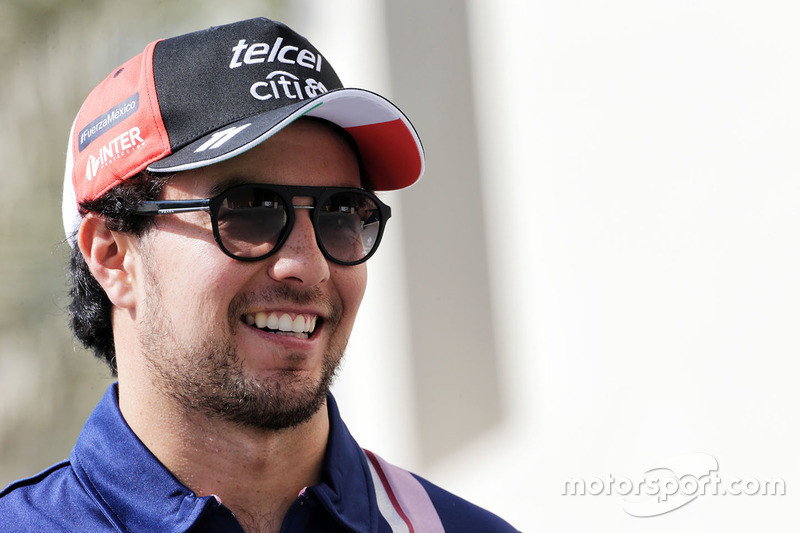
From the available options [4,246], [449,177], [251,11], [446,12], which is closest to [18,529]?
[449,177]

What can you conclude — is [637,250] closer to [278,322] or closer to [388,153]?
[388,153]

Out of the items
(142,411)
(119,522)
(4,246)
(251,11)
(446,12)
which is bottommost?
(119,522)

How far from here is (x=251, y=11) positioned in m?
4.21

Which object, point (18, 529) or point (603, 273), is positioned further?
point (603, 273)

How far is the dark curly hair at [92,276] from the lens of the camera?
1855 mm

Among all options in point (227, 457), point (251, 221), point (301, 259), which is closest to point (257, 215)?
point (251, 221)

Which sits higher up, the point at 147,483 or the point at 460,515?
the point at 147,483

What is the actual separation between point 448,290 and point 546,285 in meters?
0.50

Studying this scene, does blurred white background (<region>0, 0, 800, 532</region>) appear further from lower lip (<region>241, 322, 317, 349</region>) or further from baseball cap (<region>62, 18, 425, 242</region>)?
lower lip (<region>241, 322, 317, 349</region>)

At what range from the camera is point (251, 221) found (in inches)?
69.9

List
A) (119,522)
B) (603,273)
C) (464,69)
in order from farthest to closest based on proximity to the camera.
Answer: (464,69) → (603,273) → (119,522)

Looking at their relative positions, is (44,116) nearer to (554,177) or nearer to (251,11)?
(251,11)

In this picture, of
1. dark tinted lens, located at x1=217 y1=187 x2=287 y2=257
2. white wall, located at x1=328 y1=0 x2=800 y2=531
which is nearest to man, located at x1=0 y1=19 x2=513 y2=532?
dark tinted lens, located at x1=217 y1=187 x2=287 y2=257

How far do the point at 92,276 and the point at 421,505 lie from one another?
1020 millimetres
